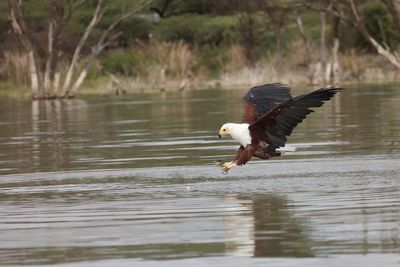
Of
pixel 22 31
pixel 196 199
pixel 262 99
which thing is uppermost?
pixel 22 31

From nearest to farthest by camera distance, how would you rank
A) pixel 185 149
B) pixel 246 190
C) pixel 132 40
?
pixel 246 190
pixel 185 149
pixel 132 40

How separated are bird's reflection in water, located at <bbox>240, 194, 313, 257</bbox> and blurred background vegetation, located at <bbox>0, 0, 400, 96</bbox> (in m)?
31.4

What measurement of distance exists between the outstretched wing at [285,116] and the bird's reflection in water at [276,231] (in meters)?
1.46

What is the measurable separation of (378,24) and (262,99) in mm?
45540

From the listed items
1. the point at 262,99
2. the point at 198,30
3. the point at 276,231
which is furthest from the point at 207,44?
the point at 276,231

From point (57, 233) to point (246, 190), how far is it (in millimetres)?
→ 3308

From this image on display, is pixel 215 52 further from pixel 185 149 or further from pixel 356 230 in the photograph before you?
pixel 356 230

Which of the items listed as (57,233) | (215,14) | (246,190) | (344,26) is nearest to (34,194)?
(246,190)

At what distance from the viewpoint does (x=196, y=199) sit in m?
12.1

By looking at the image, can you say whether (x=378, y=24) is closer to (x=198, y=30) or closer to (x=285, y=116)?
(x=198, y=30)

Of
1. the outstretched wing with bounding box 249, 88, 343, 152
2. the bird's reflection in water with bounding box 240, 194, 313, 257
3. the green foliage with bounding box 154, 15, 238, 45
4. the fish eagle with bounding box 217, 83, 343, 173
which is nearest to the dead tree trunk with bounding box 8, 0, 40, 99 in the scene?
the green foliage with bounding box 154, 15, 238, 45

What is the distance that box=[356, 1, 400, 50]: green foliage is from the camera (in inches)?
2320

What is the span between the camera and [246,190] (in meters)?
12.9

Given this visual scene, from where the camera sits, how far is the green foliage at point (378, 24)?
5894cm
